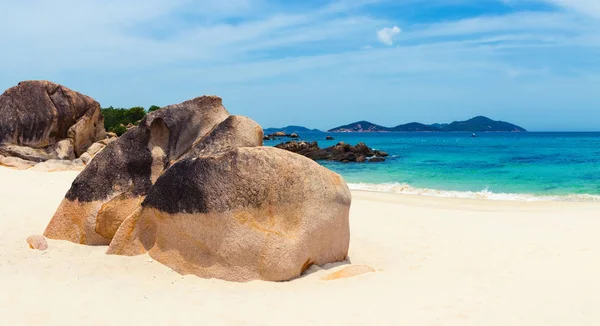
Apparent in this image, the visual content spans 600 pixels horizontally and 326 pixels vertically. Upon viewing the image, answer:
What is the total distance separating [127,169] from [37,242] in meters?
1.73

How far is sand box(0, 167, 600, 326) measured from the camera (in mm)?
5418

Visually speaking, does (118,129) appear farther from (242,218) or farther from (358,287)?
(358,287)

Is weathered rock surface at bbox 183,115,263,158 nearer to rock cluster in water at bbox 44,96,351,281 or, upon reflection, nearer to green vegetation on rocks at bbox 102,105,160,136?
rock cluster in water at bbox 44,96,351,281

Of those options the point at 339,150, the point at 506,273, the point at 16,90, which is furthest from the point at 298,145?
the point at 506,273

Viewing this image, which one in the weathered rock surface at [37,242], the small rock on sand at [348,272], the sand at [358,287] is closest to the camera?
the sand at [358,287]

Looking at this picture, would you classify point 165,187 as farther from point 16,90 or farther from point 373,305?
point 16,90

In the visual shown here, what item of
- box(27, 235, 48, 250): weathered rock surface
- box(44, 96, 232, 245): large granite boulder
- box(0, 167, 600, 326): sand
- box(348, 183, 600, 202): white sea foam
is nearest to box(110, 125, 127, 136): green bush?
box(348, 183, 600, 202): white sea foam

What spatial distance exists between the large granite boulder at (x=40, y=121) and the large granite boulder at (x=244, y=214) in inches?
719

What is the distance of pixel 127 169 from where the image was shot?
8.54 metres

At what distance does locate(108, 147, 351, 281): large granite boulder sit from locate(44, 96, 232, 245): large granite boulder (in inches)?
58.3

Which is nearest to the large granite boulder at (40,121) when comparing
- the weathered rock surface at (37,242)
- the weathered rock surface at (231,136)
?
the weathered rock surface at (37,242)

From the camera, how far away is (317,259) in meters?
7.18

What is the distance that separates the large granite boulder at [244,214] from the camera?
661cm

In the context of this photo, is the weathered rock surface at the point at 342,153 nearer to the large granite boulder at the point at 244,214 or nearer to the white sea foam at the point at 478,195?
the white sea foam at the point at 478,195
